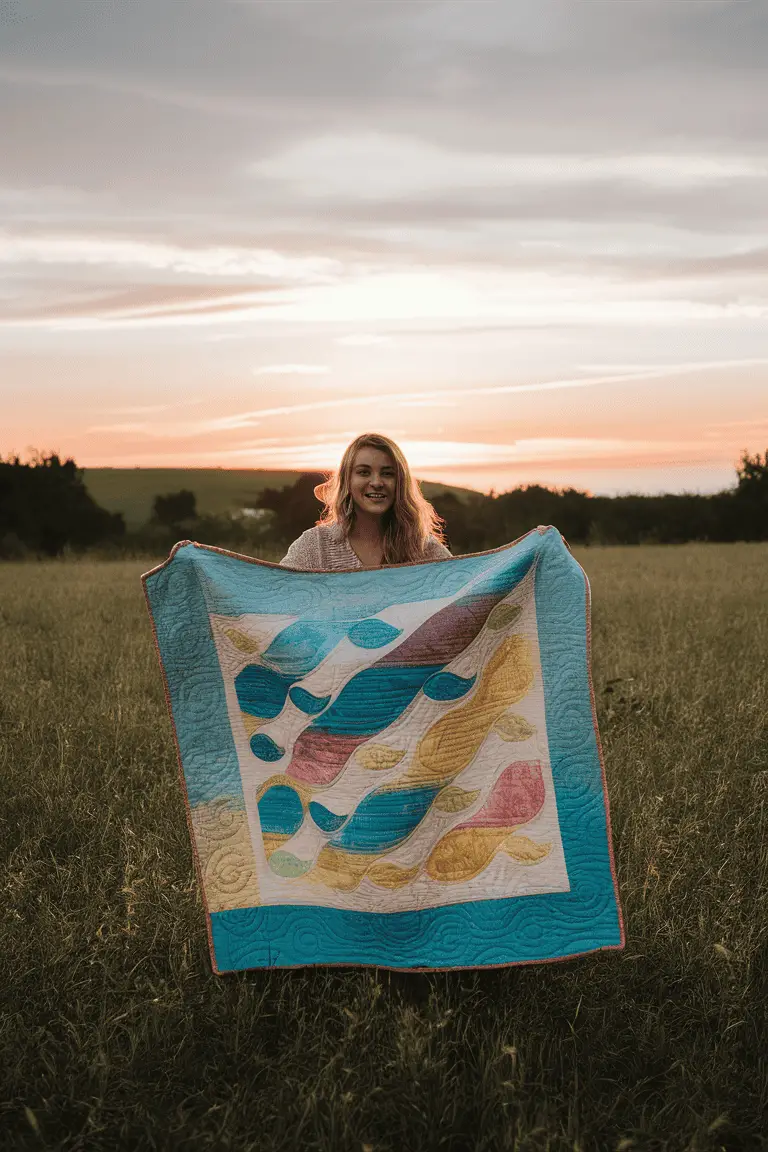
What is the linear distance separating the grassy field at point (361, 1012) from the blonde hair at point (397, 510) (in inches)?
66.6

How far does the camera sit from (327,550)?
4355 millimetres

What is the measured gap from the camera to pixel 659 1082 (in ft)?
9.61

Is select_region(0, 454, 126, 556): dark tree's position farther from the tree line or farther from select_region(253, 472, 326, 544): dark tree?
select_region(253, 472, 326, 544): dark tree

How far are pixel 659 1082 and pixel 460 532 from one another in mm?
31428

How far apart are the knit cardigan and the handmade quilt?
0.99 metres

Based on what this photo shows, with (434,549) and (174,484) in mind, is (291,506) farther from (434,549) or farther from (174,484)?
(174,484)

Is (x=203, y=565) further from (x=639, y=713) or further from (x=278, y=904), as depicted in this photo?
(x=639, y=713)

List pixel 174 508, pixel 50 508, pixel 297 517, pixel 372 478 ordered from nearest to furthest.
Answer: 1. pixel 372 478
2. pixel 297 517
3. pixel 50 508
4. pixel 174 508

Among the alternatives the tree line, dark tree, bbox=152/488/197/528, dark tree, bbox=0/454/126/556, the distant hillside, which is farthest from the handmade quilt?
the distant hillside

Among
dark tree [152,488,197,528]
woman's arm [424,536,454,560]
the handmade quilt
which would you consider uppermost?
dark tree [152,488,197,528]

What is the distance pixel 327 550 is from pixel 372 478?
16.3 inches

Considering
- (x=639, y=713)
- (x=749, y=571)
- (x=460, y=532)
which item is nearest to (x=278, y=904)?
(x=639, y=713)

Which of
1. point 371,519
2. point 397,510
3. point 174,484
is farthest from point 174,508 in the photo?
point 397,510

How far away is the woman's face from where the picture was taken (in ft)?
13.9
